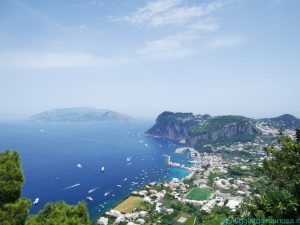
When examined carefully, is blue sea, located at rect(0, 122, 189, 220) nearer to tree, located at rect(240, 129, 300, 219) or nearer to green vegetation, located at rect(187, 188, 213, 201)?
green vegetation, located at rect(187, 188, 213, 201)

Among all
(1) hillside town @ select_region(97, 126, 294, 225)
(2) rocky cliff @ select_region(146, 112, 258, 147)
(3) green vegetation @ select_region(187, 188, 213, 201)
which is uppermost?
(2) rocky cliff @ select_region(146, 112, 258, 147)

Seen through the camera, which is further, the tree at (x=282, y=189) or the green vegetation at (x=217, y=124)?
the green vegetation at (x=217, y=124)

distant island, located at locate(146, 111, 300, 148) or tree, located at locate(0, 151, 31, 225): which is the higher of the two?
tree, located at locate(0, 151, 31, 225)

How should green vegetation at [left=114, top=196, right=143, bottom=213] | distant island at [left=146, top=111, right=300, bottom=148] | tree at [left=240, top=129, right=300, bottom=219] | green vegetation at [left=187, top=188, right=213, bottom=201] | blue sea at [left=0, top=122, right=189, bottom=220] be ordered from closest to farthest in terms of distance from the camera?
1. tree at [left=240, top=129, right=300, bottom=219]
2. green vegetation at [left=114, top=196, right=143, bottom=213]
3. green vegetation at [left=187, top=188, right=213, bottom=201]
4. blue sea at [left=0, top=122, right=189, bottom=220]
5. distant island at [left=146, top=111, right=300, bottom=148]

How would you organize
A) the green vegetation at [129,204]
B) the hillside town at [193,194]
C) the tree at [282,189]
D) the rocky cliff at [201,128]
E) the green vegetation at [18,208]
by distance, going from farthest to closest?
the rocky cliff at [201,128], the green vegetation at [129,204], the hillside town at [193,194], the tree at [282,189], the green vegetation at [18,208]

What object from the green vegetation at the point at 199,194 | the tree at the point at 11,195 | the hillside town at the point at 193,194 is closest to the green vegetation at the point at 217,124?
the hillside town at the point at 193,194

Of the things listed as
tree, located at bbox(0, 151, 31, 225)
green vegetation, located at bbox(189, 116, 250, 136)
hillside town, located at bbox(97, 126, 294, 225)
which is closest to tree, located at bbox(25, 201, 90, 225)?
tree, located at bbox(0, 151, 31, 225)

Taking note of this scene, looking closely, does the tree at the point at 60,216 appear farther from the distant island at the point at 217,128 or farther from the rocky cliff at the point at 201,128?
the rocky cliff at the point at 201,128
